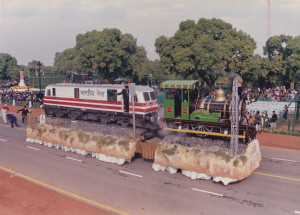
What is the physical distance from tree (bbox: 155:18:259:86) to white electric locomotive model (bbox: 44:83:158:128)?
44.9 feet

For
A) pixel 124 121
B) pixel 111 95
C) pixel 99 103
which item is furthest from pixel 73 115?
pixel 124 121

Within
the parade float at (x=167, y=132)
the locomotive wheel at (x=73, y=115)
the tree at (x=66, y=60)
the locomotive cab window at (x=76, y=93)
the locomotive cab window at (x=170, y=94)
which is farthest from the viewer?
the tree at (x=66, y=60)

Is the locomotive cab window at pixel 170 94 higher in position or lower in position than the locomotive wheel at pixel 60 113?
higher

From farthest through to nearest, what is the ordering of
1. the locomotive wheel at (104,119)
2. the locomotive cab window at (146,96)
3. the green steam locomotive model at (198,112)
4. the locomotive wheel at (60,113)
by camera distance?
the locomotive wheel at (60,113) → the locomotive wheel at (104,119) → the locomotive cab window at (146,96) → the green steam locomotive model at (198,112)

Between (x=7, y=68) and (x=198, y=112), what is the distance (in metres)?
80.2

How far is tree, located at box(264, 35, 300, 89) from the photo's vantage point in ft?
139

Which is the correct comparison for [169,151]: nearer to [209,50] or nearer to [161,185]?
[161,185]

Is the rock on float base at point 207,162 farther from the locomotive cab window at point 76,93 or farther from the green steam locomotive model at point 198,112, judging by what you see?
the locomotive cab window at point 76,93

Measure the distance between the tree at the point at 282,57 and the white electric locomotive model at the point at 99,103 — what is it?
2975cm

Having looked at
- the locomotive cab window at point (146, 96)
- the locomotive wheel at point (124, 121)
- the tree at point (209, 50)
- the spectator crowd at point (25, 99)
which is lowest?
the locomotive wheel at point (124, 121)

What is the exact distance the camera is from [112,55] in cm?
4631

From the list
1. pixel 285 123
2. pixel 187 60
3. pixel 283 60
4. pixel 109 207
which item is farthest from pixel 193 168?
pixel 283 60

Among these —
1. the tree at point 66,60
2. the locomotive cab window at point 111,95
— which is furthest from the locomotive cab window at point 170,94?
the tree at point 66,60

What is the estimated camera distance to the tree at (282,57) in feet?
139
